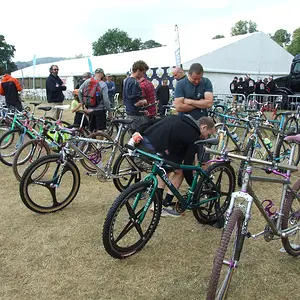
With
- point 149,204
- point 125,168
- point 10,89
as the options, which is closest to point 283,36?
point 10,89

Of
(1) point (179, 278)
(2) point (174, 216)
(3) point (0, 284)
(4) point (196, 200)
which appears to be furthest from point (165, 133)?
(3) point (0, 284)

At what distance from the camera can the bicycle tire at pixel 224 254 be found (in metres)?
2.08

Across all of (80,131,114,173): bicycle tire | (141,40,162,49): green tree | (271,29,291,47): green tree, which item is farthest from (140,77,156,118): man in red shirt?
(271,29,291,47): green tree

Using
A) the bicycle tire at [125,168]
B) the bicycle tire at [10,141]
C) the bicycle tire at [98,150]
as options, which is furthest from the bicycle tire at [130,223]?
the bicycle tire at [10,141]

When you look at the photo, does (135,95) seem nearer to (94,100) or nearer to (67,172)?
(94,100)

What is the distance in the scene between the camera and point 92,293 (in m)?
2.56

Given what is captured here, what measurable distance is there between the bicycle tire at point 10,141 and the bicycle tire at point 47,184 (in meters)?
1.96

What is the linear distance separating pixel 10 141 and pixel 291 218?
4.71 meters

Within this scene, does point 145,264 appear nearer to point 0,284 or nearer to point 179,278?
point 179,278

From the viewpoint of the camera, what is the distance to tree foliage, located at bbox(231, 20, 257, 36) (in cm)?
9050

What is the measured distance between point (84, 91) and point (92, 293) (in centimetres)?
441

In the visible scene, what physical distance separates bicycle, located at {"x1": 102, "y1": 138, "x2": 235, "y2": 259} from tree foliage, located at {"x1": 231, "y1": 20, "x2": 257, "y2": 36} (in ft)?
311

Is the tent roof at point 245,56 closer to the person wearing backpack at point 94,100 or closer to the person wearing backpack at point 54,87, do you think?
the person wearing backpack at point 54,87

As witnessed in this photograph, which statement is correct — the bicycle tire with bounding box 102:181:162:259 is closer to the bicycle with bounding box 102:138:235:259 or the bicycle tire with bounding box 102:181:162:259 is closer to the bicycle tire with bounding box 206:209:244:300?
the bicycle with bounding box 102:138:235:259
